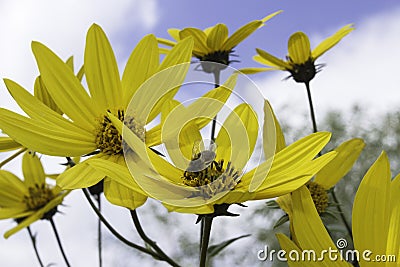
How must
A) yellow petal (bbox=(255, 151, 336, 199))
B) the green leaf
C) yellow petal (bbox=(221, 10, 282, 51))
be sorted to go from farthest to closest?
yellow petal (bbox=(221, 10, 282, 51)) < the green leaf < yellow petal (bbox=(255, 151, 336, 199))

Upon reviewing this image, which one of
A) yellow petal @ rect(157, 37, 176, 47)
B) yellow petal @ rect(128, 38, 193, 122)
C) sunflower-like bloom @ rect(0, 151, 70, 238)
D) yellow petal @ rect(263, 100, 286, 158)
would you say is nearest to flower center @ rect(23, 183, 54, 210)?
sunflower-like bloom @ rect(0, 151, 70, 238)

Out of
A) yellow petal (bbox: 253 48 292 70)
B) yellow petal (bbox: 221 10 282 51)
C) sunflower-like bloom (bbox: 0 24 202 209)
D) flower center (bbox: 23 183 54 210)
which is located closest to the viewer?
sunflower-like bloom (bbox: 0 24 202 209)

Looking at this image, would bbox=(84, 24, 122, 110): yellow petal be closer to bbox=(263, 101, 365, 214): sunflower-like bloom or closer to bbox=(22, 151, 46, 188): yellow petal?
bbox=(263, 101, 365, 214): sunflower-like bloom

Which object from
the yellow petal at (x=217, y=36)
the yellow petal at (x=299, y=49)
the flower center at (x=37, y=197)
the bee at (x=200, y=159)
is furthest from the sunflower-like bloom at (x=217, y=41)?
the flower center at (x=37, y=197)

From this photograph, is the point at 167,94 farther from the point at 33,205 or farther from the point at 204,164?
the point at 33,205

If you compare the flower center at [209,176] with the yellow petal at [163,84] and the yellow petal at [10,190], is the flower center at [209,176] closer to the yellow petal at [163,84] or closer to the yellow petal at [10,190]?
the yellow petal at [163,84]

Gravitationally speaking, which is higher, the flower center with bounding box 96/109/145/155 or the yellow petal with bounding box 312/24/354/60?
the yellow petal with bounding box 312/24/354/60
